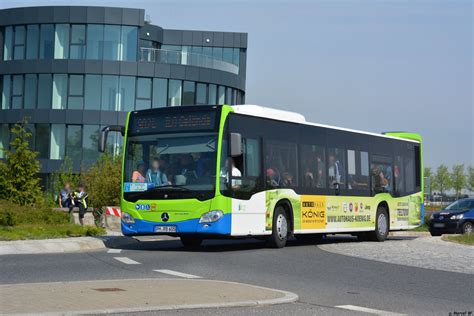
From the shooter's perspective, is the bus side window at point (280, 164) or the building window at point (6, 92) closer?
the bus side window at point (280, 164)

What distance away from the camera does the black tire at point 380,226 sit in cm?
2578

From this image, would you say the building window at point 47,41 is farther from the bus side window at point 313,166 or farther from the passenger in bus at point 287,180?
the passenger in bus at point 287,180

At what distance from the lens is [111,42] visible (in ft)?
186

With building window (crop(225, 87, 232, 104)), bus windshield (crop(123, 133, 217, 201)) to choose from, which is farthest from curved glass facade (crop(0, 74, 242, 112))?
bus windshield (crop(123, 133, 217, 201))

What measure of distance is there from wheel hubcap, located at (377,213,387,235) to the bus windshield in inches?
357

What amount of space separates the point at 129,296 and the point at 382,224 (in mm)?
16996

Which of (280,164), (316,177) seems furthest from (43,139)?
(280,164)

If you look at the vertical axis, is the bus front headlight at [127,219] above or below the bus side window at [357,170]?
below

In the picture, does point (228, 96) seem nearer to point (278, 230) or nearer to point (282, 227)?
point (282, 227)

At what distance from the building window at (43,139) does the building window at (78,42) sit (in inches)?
199

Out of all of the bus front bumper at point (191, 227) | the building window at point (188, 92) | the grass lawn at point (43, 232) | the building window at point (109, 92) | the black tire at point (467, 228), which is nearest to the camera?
the bus front bumper at point (191, 227)

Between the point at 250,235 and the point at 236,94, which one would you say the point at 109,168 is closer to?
the point at 250,235

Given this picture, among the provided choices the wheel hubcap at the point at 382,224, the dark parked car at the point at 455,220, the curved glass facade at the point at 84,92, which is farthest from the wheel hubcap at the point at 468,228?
the curved glass facade at the point at 84,92

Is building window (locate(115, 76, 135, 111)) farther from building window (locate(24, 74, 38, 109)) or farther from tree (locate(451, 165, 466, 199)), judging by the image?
tree (locate(451, 165, 466, 199))
